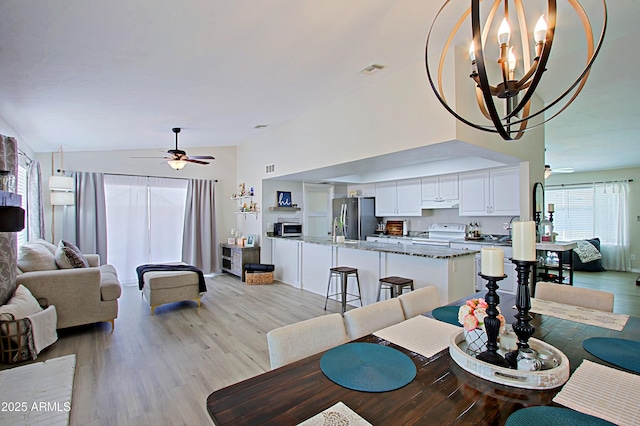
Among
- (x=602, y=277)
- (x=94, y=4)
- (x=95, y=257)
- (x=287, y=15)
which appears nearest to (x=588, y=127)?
(x=602, y=277)

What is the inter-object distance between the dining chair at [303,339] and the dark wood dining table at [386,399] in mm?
133

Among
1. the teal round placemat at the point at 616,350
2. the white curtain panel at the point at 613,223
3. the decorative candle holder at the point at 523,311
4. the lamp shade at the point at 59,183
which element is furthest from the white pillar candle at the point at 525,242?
→ the white curtain panel at the point at 613,223

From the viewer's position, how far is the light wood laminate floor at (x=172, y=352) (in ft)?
7.29

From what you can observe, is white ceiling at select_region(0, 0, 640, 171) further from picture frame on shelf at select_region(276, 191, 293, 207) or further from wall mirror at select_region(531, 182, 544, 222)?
picture frame on shelf at select_region(276, 191, 293, 207)

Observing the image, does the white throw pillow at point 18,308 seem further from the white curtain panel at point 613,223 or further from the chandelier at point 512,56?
the white curtain panel at point 613,223

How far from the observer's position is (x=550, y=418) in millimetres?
956

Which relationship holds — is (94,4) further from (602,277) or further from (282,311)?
(602,277)

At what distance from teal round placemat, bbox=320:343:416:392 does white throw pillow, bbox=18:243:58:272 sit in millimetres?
3995

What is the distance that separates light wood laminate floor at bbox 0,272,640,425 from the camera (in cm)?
222

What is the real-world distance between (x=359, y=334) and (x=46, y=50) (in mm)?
2928

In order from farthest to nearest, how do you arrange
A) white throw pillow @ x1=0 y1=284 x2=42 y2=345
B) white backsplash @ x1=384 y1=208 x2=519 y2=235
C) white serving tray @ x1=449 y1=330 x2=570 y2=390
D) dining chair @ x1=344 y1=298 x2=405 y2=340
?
white backsplash @ x1=384 y1=208 x2=519 y2=235, white throw pillow @ x1=0 y1=284 x2=42 y2=345, dining chair @ x1=344 y1=298 x2=405 y2=340, white serving tray @ x1=449 y1=330 x2=570 y2=390

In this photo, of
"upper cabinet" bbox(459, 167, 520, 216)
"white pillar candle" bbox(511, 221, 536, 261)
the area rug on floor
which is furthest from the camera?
"upper cabinet" bbox(459, 167, 520, 216)

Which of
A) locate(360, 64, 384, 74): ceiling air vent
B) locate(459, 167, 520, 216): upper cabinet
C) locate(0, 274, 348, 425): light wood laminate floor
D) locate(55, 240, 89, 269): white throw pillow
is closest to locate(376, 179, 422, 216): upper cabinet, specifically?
locate(459, 167, 520, 216): upper cabinet

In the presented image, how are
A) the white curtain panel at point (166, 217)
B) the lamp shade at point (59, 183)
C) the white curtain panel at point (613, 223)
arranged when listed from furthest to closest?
the white curtain panel at point (613, 223) → the white curtain panel at point (166, 217) → the lamp shade at point (59, 183)
